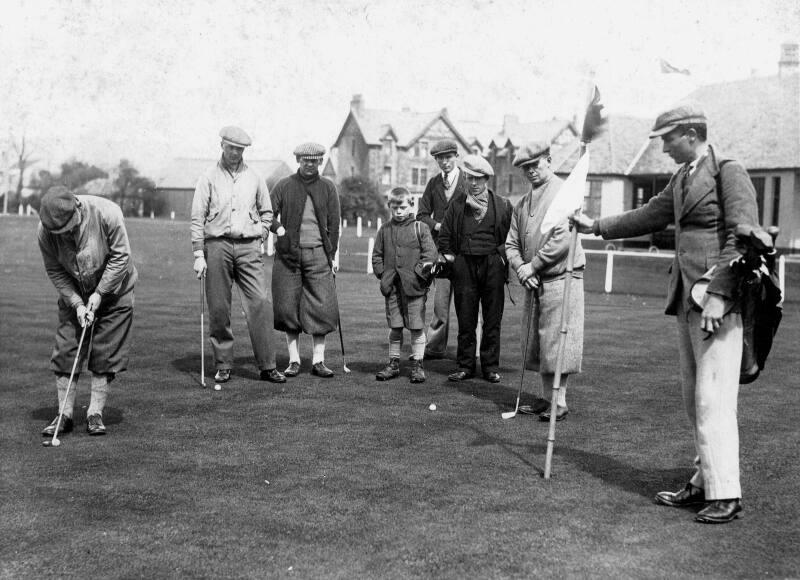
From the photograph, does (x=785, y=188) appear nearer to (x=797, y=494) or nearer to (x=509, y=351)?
(x=509, y=351)

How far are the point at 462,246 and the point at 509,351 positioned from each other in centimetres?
274

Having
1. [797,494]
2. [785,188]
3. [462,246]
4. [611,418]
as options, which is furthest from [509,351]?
[785,188]

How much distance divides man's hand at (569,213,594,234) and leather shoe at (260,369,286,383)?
4178 mm

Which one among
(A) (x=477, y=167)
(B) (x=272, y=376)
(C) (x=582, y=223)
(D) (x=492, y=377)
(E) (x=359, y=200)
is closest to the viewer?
(C) (x=582, y=223)

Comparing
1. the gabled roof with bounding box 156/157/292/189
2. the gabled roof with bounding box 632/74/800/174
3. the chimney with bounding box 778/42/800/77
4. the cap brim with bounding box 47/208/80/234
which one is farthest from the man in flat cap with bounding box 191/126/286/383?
the gabled roof with bounding box 156/157/292/189

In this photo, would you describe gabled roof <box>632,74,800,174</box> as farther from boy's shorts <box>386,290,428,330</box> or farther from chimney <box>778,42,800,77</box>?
boy's shorts <box>386,290,428,330</box>

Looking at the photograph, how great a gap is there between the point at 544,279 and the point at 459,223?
1.76 meters

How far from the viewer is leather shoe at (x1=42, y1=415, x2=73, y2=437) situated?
7.11 m

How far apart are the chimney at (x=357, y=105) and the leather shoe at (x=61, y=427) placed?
245ft

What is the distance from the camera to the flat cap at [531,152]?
8.09 meters

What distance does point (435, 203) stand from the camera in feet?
35.4

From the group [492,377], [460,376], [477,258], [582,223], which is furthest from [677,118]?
[460,376]

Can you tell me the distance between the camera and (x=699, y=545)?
15.9 ft

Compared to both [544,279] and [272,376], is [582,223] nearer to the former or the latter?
[544,279]
